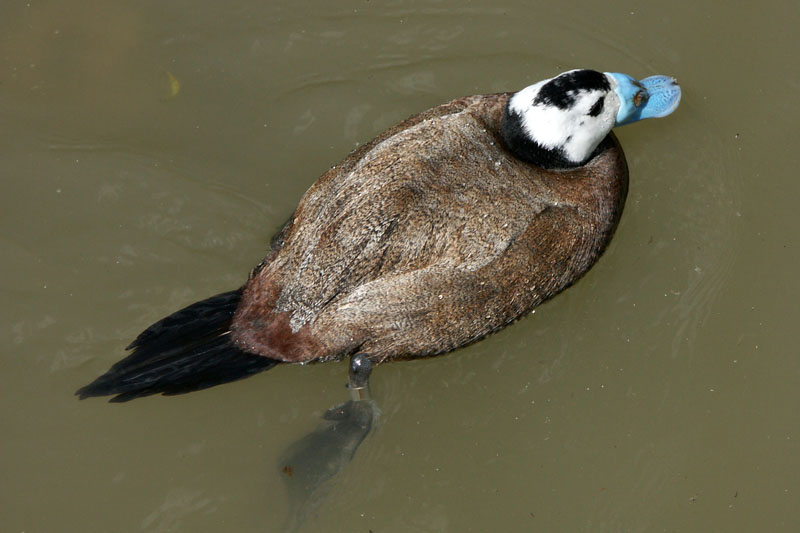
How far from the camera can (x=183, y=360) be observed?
3525mm

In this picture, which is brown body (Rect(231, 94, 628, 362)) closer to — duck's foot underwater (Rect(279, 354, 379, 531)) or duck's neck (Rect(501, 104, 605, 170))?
duck's neck (Rect(501, 104, 605, 170))

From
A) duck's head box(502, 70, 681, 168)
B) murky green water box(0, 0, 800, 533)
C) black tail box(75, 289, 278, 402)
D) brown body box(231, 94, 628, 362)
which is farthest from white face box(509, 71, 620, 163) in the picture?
black tail box(75, 289, 278, 402)

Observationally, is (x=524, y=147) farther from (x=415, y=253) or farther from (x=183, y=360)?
(x=183, y=360)

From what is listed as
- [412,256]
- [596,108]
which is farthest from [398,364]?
[596,108]

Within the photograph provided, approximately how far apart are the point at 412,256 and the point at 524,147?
852mm

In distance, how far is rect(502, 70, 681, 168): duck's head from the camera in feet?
12.2

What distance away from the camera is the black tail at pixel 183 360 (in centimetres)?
350

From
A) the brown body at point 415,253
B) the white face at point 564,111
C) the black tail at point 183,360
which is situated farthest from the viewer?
the white face at point 564,111

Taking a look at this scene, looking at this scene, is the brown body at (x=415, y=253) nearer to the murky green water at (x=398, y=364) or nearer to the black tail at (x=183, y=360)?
the black tail at (x=183, y=360)

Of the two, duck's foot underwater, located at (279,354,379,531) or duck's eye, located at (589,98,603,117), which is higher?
duck's eye, located at (589,98,603,117)

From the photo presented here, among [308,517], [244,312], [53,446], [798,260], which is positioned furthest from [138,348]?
[798,260]

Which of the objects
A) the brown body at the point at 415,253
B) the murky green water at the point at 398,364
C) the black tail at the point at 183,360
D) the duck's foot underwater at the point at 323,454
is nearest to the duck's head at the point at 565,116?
the brown body at the point at 415,253

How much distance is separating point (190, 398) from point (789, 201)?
3.16 metres

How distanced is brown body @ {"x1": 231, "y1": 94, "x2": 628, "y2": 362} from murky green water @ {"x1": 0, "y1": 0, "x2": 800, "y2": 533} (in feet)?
1.58
